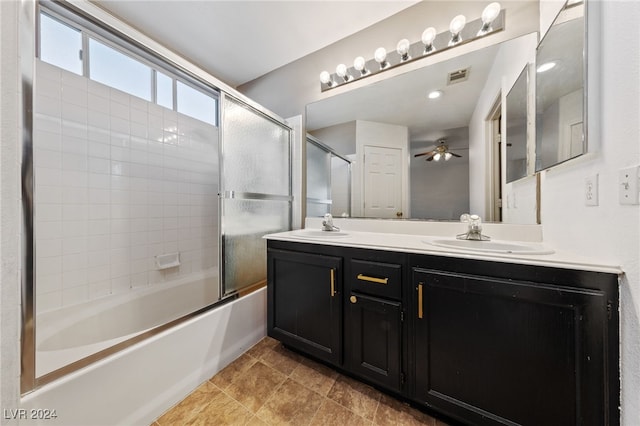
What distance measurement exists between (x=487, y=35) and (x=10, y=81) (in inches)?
88.5

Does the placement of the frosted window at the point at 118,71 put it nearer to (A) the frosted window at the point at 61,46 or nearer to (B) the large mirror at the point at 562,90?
(A) the frosted window at the point at 61,46

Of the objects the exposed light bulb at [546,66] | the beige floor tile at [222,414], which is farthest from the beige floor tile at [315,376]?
the exposed light bulb at [546,66]

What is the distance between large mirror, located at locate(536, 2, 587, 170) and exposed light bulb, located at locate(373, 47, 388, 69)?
902mm

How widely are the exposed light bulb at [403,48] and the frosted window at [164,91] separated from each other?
1.98 metres

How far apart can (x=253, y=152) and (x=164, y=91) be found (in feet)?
3.65

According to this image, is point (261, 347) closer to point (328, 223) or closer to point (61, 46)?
point (328, 223)

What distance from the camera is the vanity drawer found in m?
1.10

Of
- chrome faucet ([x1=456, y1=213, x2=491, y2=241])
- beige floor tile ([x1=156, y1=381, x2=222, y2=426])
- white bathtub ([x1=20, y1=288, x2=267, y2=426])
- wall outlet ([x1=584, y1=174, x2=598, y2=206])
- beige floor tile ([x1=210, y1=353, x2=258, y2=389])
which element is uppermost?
wall outlet ([x1=584, y1=174, x2=598, y2=206])

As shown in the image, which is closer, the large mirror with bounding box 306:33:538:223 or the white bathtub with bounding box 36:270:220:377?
the white bathtub with bounding box 36:270:220:377

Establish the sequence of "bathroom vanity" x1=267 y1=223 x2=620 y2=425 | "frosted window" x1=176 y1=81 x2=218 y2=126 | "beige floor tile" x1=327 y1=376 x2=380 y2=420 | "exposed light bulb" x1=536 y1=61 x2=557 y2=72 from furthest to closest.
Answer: "frosted window" x1=176 y1=81 x2=218 y2=126
"beige floor tile" x1=327 y1=376 x2=380 y2=420
"exposed light bulb" x1=536 y1=61 x2=557 y2=72
"bathroom vanity" x1=267 y1=223 x2=620 y2=425

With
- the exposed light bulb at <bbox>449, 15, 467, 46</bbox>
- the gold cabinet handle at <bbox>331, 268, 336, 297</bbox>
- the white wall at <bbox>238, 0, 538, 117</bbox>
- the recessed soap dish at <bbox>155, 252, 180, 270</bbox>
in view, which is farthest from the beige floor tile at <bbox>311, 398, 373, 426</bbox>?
the exposed light bulb at <bbox>449, 15, 467, 46</bbox>

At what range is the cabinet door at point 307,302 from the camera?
1279mm

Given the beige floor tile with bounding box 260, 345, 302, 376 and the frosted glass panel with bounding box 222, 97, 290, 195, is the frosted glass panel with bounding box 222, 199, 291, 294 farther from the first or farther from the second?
the beige floor tile with bounding box 260, 345, 302, 376

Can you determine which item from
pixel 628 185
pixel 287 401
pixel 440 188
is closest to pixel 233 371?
pixel 287 401
